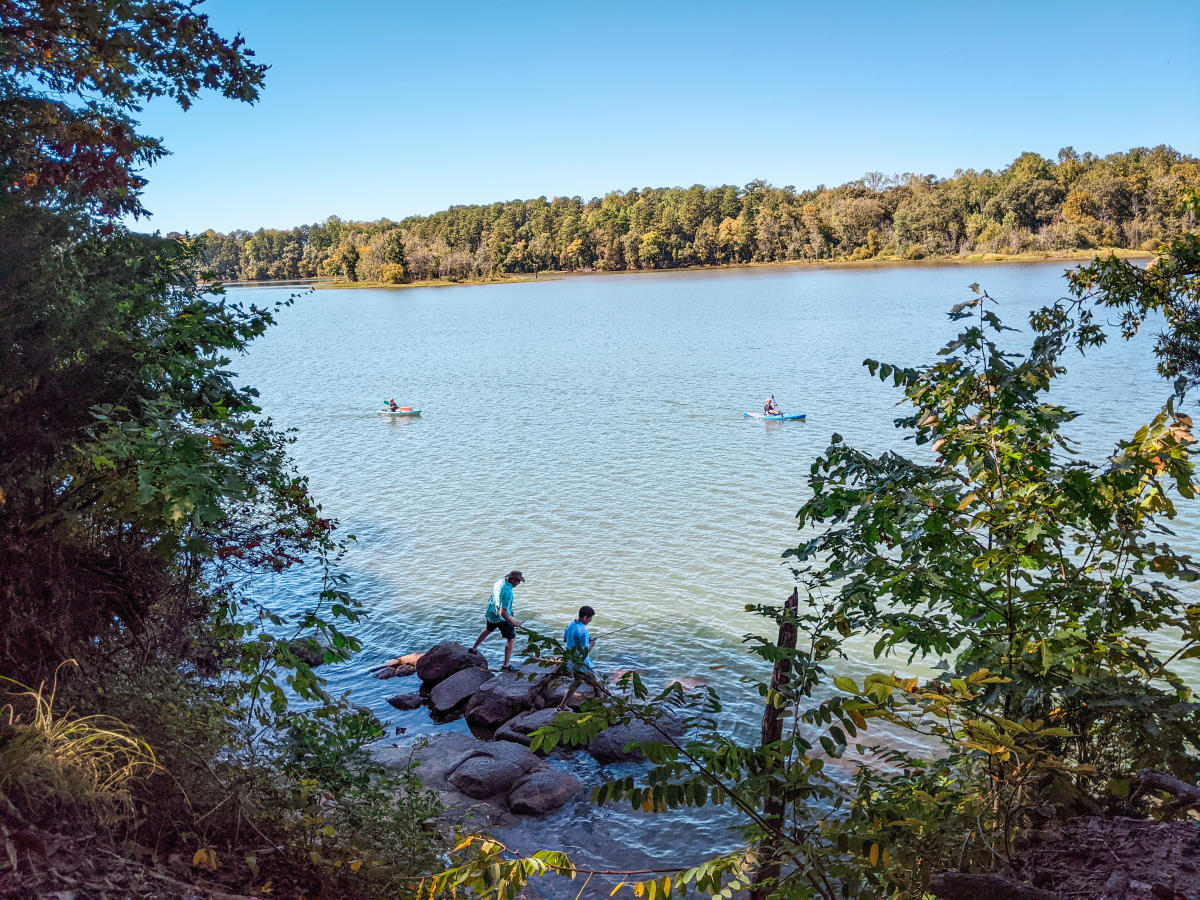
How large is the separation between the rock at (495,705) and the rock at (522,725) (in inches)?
11.8

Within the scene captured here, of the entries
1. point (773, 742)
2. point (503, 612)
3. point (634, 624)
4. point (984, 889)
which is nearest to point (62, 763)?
point (773, 742)

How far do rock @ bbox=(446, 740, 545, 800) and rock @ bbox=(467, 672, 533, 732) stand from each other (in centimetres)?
131

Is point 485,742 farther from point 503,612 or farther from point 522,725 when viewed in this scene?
point 503,612

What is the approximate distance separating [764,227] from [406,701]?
150 meters

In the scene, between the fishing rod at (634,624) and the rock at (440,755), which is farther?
the fishing rod at (634,624)

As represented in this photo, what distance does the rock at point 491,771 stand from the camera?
10086 millimetres

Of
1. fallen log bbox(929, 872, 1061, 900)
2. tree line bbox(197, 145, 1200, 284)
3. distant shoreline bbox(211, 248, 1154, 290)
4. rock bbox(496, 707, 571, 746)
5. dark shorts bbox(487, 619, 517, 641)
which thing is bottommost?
rock bbox(496, 707, 571, 746)

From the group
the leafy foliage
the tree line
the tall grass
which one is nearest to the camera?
the tall grass

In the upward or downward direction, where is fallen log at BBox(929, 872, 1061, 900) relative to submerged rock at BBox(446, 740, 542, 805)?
upward

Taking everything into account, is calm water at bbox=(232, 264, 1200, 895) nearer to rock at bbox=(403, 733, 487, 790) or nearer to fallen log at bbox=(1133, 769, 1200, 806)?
rock at bbox=(403, 733, 487, 790)

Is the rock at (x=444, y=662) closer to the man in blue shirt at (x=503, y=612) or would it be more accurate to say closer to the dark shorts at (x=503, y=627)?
the man in blue shirt at (x=503, y=612)

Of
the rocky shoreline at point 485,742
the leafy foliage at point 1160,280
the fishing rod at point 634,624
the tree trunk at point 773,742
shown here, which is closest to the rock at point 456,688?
the rocky shoreline at point 485,742

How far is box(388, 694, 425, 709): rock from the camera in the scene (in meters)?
12.8

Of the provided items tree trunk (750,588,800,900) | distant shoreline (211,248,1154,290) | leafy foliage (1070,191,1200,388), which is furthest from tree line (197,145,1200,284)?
tree trunk (750,588,800,900)
